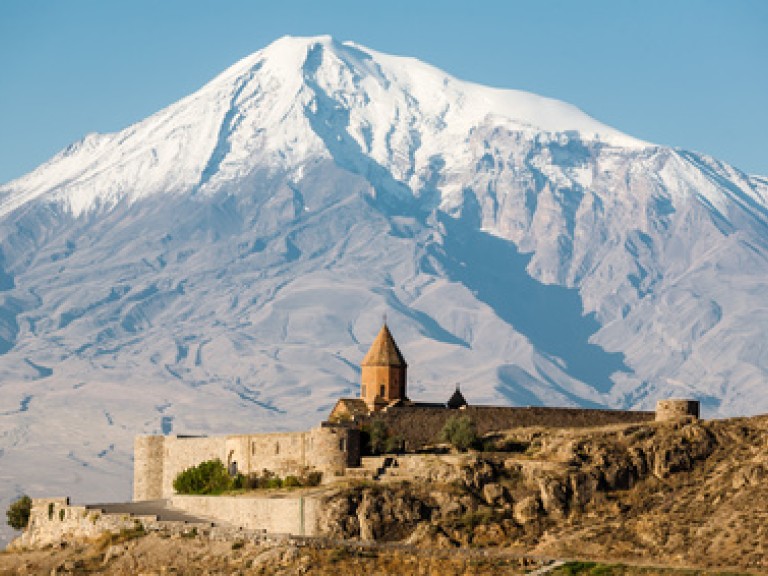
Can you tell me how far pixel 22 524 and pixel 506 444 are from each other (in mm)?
26360

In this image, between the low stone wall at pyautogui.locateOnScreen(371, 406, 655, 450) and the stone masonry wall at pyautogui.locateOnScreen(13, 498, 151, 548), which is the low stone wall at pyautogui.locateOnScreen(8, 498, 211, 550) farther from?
A: the low stone wall at pyautogui.locateOnScreen(371, 406, 655, 450)

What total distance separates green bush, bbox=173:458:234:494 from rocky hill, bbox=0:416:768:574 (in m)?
9.15

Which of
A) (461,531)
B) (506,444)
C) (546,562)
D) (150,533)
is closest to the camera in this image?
(546,562)

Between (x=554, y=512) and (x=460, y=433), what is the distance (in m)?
12.0

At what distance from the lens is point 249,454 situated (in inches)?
3388

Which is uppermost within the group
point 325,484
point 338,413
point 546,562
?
point 338,413

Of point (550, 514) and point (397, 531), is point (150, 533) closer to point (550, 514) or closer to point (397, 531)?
point (397, 531)

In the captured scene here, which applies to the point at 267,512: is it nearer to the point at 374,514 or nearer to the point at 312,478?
the point at 374,514

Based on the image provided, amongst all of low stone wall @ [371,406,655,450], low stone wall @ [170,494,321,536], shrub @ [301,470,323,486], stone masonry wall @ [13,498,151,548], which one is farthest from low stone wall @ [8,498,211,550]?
low stone wall @ [371,406,655,450]

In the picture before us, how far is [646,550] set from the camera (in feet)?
213

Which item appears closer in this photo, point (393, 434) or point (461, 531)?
point (461, 531)

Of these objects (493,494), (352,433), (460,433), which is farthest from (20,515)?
(493,494)

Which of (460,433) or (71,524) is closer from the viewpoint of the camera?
(71,524)

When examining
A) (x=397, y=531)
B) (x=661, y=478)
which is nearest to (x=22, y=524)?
(x=397, y=531)
